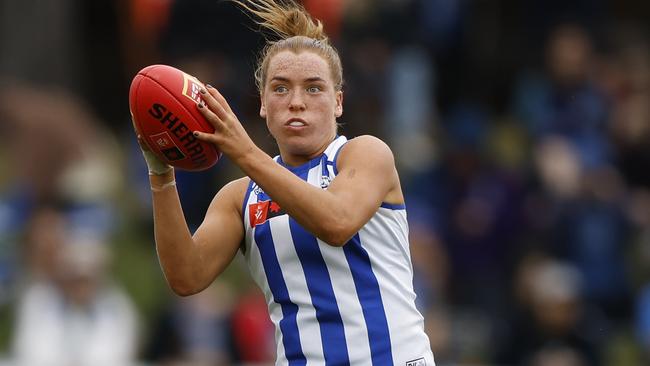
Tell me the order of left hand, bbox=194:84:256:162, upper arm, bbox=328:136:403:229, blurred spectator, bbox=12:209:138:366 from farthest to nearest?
1. blurred spectator, bbox=12:209:138:366
2. upper arm, bbox=328:136:403:229
3. left hand, bbox=194:84:256:162

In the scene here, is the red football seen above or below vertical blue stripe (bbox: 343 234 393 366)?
above

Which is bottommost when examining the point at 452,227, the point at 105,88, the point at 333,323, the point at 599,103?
the point at 333,323

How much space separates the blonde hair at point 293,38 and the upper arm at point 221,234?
491 mm

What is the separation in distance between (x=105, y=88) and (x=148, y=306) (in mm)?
3919

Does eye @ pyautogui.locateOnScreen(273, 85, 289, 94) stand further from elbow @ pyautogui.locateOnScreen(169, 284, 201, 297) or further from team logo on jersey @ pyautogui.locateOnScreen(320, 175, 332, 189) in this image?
elbow @ pyautogui.locateOnScreen(169, 284, 201, 297)

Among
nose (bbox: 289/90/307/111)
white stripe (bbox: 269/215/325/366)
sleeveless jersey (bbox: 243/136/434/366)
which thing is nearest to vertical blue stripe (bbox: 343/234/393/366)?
sleeveless jersey (bbox: 243/136/434/366)

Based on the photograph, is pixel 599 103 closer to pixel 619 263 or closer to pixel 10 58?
pixel 619 263

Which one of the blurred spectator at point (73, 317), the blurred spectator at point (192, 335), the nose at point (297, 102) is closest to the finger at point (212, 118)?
the nose at point (297, 102)

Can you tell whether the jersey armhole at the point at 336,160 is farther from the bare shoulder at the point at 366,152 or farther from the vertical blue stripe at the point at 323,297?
the vertical blue stripe at the point at 323,297

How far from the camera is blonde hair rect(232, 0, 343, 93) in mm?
5270

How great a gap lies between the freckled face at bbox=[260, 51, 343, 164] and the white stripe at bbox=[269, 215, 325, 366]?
0.31 metres

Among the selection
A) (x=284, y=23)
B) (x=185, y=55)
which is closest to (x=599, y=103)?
(x=185, y=55)

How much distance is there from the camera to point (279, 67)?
17.0 feet

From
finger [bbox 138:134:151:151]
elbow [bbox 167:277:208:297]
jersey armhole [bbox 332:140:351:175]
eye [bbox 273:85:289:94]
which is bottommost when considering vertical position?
elbow [bbox 167:277:208:297]
